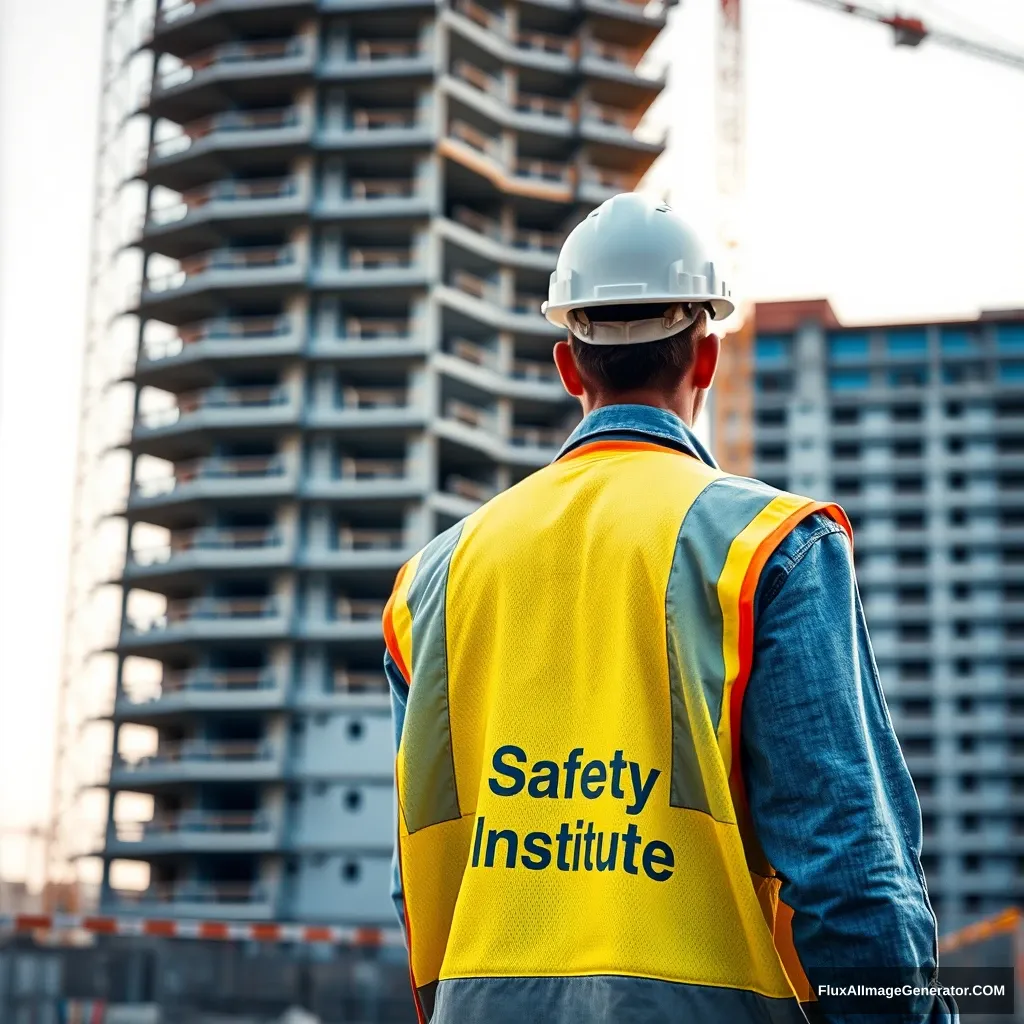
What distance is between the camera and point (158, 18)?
5281cm

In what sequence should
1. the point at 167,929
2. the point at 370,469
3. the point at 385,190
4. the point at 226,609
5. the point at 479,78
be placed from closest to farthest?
the point at 167,929, the point at 226,609, the point at 370,469, the point at 385,190, the point at 479,78

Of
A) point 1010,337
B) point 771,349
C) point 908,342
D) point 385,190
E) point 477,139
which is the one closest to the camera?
point 385,190

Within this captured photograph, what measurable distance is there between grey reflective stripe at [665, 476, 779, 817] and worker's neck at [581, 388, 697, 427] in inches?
11.0

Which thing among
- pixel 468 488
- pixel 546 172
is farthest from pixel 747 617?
pixel 546 172

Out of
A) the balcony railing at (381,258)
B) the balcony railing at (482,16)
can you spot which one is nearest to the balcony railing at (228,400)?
the balcony railing at (381,258)

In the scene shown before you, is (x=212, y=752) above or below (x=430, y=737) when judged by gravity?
below

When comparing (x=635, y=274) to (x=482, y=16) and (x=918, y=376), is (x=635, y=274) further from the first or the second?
(x=918, y=376)

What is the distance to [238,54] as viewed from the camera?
166 ft

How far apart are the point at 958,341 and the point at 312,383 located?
50.0 meters

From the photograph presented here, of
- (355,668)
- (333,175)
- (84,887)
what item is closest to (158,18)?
(333,175)

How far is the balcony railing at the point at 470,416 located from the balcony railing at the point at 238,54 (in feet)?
45.3

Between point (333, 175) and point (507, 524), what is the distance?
48802 millimetres

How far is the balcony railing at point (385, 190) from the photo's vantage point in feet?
161

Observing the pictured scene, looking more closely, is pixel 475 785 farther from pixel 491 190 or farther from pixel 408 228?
pixel 491 190
